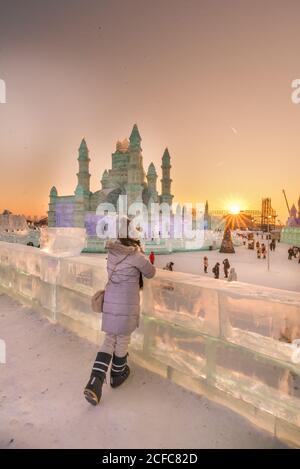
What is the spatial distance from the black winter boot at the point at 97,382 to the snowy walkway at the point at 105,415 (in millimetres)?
100

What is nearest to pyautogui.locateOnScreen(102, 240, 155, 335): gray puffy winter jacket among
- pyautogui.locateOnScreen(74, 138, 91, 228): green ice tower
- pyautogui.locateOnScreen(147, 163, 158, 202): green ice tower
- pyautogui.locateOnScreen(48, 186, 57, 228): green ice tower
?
pyautogui.locateOnScreen(74, 138, 91, 228): green ice tower

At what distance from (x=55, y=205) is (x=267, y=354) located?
67325 mm

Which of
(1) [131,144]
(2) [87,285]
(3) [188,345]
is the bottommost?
(3) [188,345]

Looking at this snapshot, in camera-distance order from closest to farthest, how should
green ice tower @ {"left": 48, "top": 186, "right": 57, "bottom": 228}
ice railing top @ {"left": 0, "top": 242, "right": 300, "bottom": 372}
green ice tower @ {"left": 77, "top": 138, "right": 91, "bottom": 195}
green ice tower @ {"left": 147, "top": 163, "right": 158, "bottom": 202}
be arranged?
1. ice railing top @ {"left": 0, "top": 242, "right": 300, "bottom": 372}
2. green ice tower @ {"left": 77, "top": 138, "right": 91, "bottom": 195}
3. green ice tower @ {"left": 48, "top": 186, "right": 57, "bottom": 228}
4. green ice tower @ {"left": 147, "top": 163, "right": 158, "bottom": 202}

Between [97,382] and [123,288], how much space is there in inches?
36.8

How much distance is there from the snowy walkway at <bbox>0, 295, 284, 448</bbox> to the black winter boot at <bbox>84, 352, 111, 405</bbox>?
0.33 ft

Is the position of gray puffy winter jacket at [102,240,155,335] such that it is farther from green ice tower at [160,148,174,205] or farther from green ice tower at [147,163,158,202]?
green ice tower at [160,148,174,205]

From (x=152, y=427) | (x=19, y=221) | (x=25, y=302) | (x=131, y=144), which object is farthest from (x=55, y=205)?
(x=152, y=427)

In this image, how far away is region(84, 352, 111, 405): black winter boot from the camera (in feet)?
8.97

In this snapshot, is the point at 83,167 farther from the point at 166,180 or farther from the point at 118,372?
the point at 118,372

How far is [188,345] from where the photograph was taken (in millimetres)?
3035

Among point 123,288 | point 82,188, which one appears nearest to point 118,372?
point 123,288
